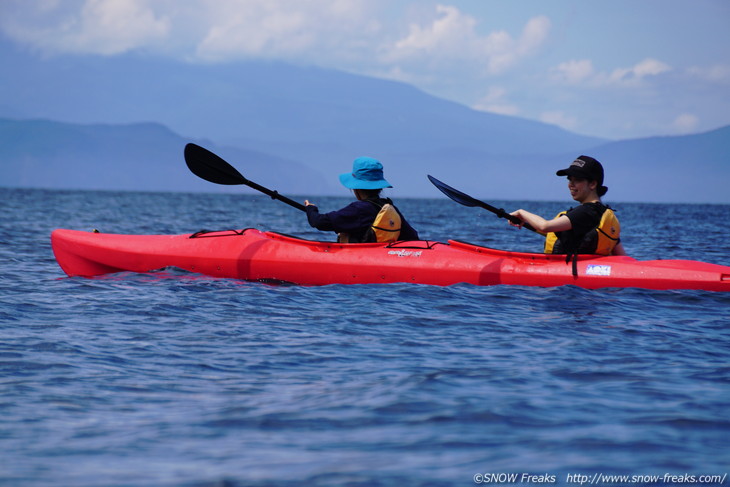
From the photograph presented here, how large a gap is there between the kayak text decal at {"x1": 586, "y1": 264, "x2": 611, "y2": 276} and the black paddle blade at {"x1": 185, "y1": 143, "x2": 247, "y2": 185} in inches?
155

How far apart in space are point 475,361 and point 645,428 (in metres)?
1.43

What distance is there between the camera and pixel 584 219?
7488mm

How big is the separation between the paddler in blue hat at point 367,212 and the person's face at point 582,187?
1.70 meters

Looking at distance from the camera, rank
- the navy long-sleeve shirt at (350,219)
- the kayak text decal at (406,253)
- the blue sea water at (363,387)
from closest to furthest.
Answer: the blue sea water at (363,387)
the navy long-sleeve shirt at (350,219)
the kayak text decal at (406,253)

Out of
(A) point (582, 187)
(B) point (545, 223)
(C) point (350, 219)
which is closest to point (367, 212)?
(C) point (350, 219)

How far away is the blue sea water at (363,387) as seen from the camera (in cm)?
337

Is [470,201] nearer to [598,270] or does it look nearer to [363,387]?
[598,270]

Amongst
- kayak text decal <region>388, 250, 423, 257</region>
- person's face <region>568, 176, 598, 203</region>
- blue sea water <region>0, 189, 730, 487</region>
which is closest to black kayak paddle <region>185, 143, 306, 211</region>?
kayak text decal <region>388, 250, 423, 257</region>

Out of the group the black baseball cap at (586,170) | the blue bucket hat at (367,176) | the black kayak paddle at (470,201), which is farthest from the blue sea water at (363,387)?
the blue bucket hat at (367,176)

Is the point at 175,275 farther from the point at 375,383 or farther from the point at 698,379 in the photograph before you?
the point at 698,379

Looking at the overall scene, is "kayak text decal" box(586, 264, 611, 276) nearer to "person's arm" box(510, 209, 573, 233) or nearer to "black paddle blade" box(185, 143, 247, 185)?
"person's arm" box(510, 209, 573, 233)

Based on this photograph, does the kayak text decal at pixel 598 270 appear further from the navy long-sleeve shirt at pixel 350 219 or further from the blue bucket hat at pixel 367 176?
the blue bucket hat at pixel 367 176

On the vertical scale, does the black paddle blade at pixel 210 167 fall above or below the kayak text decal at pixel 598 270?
above

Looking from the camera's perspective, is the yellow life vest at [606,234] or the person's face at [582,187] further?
the yellow life vest at [606,234]
